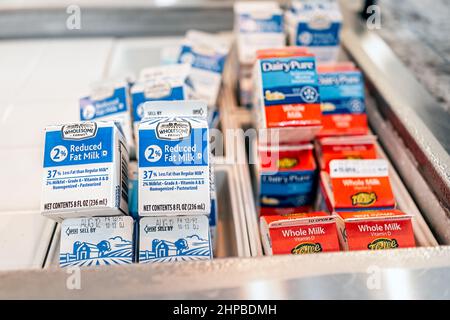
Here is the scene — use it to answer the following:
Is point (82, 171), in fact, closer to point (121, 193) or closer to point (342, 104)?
point (121, 193)

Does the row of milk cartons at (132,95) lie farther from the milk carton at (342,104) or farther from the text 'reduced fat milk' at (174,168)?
the milk carton at (342,104)

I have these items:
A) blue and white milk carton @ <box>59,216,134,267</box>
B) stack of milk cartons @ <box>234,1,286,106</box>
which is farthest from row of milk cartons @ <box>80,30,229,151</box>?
blue and white milk carton @ <box>59,216,134,267</box>

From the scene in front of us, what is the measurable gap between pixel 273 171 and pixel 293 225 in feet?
0.90

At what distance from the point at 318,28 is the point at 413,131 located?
54 centimetres

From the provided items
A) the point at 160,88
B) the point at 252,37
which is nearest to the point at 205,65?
the point at 252,37

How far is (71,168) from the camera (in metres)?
→ 0.90

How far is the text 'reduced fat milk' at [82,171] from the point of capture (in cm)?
88

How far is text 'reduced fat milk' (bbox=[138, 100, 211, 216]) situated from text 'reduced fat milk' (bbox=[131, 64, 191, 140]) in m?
0.27

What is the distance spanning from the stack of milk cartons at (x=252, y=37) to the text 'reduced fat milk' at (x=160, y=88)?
30 cm

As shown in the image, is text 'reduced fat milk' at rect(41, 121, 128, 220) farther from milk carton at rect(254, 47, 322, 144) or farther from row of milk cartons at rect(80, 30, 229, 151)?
milk carton at rect(254, 47, 322, 144)

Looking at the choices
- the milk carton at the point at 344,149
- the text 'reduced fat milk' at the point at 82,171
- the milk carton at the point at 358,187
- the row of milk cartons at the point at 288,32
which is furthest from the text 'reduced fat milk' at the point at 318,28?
the text 'reduced fat milk' at the point at 82,171

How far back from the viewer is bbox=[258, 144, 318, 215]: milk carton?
1227 mm
